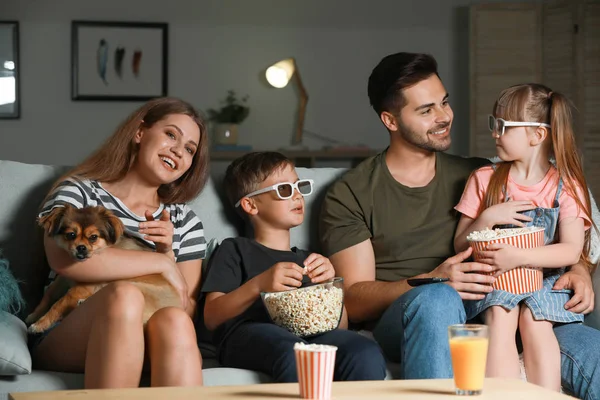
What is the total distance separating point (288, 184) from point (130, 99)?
426 centimetres

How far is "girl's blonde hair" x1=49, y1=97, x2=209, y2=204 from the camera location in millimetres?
2418

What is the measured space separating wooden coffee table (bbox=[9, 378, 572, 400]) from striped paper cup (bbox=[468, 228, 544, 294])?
→ 0.68 m

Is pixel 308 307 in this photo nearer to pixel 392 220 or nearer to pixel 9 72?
pixel 392 220

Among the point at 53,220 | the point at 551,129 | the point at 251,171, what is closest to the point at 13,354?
the point at 53,220

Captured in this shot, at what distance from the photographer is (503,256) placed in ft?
7.28

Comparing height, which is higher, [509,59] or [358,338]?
[509,59]

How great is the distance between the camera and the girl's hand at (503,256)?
87.4 inches

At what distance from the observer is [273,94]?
679 centimetres

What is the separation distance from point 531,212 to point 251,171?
0.83 metres

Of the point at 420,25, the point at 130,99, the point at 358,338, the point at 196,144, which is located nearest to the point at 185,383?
the point at 358,338

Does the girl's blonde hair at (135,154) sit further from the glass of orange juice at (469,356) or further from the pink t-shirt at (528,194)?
the glass of orange juice at (469,356)

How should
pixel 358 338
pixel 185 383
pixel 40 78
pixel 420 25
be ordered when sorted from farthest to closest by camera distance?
pixel 420 25, pixel 40 78, pixel 358 338, pixel 185 383

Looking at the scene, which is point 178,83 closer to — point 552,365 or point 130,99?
point 130,99

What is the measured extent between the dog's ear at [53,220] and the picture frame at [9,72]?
4510 mm
